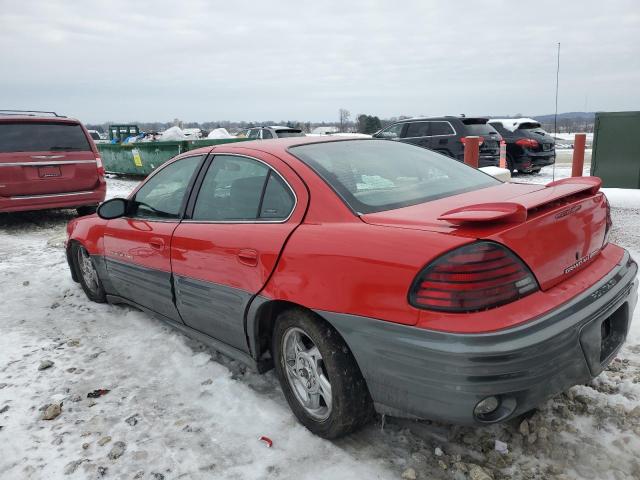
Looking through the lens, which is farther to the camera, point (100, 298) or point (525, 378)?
point (100, 298)

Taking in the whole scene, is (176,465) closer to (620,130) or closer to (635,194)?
(620,130)

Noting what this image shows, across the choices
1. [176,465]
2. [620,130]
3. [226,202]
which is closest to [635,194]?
Answer: [620,130]

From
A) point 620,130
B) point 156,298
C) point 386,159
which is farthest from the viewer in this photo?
point 620,130

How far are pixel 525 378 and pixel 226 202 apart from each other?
6.35 feet

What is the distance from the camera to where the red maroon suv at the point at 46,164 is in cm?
744

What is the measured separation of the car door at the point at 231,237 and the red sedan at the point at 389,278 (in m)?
0.01

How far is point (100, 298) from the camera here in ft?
14.9

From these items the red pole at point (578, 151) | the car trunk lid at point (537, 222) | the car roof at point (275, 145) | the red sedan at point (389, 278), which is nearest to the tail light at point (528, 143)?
the red pole at point (578, 151)

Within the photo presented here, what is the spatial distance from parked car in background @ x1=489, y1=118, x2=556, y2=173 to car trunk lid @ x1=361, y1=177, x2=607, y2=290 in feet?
36.9

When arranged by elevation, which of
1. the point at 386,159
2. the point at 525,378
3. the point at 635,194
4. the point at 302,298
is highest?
the point at 386,159

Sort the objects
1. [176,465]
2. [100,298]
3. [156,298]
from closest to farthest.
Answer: [176,465], [156,298], [100,298]

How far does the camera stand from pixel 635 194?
9117mm

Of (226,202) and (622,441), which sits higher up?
(226,202)

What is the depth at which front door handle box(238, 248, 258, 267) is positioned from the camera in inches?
104
